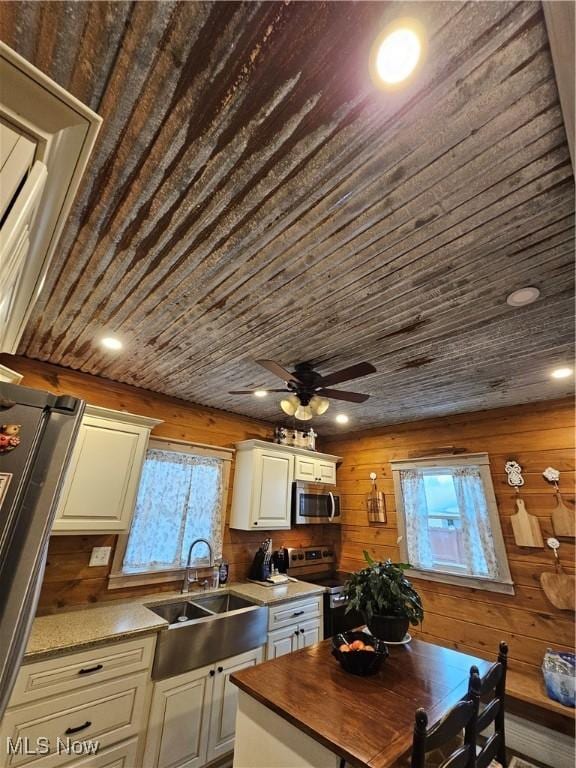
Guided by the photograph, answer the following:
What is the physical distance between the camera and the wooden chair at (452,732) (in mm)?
1069

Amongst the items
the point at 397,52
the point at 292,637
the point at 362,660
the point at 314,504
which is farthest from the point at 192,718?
the point at 397,52

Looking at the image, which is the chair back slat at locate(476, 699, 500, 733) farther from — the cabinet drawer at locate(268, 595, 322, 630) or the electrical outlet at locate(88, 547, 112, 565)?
the electrical outlet at locate(88, 547, 112, 565)

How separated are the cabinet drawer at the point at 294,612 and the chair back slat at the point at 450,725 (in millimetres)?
1724

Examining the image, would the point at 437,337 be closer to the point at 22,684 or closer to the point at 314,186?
the point at 314,186

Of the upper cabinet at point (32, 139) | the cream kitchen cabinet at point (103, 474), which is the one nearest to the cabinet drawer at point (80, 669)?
the cream kitchen cabinet at point (103, 474)

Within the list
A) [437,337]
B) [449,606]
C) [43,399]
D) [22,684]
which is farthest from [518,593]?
[43,399]

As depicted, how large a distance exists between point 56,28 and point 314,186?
734 millimetres

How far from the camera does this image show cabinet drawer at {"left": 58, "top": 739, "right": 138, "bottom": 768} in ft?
5.72

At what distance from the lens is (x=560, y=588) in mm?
2609

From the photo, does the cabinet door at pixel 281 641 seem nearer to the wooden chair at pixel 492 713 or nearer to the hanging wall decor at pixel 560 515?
the wooden chair at pixel 492 713

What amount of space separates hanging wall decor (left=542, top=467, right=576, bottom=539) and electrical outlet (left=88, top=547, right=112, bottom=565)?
363 cm

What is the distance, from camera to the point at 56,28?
76 cm

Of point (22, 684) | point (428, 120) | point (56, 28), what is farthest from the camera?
point (22, 684)

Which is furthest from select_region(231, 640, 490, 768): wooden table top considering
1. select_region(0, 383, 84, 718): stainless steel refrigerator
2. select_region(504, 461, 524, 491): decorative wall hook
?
select_region(504, 461, 524, 491): decorative wall hook
